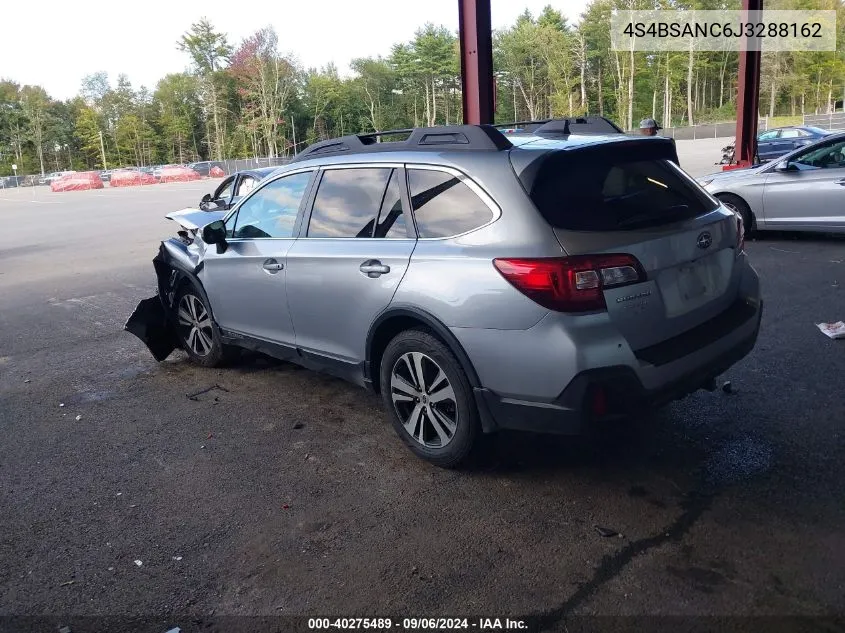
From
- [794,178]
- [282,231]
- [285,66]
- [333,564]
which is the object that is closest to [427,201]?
[282,231]

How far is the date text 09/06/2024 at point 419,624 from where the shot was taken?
255 centimetres

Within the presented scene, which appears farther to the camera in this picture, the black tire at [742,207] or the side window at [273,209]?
the black tire at [742,207]

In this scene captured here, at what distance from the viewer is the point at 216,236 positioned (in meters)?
5.23

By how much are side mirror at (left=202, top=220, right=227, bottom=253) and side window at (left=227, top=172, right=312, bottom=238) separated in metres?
0.10

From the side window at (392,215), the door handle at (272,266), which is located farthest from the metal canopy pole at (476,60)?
the side window at (392,215)

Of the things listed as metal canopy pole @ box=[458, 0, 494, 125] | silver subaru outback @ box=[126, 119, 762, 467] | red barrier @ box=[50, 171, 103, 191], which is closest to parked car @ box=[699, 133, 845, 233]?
metal canopy pole @ box=[458, 0, 494, 125]

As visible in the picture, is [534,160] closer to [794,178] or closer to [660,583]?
[660,583]

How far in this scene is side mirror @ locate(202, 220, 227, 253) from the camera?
5.23 metres

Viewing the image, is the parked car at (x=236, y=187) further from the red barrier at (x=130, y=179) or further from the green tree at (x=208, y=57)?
the green tree at (x=208, y=57)

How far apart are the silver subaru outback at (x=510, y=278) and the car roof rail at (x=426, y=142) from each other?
0.01m

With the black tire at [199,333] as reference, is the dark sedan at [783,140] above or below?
above

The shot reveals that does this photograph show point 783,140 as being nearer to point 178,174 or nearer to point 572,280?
point 572,280

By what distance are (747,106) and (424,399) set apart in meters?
13.3

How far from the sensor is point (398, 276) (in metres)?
3.75
